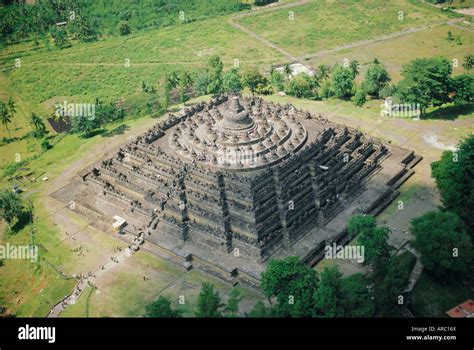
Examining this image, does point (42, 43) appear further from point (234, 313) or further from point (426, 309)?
point (426, 309)

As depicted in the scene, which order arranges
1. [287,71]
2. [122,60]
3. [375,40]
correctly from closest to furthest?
[287,71], [375,40], [122,60]

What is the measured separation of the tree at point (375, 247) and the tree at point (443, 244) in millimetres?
3528

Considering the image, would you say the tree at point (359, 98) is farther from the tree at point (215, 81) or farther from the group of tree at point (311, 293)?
the group of tree at point (311, 293)

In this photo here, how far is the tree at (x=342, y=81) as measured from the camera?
297ft

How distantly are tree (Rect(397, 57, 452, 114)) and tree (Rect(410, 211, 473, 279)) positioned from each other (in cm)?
3183

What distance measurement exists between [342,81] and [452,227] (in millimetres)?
43507

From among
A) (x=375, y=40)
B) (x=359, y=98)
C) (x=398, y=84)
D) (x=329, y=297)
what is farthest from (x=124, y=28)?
(x=329, y=297)

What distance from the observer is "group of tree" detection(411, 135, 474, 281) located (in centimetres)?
5166

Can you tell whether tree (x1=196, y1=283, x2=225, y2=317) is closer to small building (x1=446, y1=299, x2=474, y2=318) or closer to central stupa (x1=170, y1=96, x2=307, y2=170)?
→ central stupa (x1=170, y1=96, x2=307, y2=170)

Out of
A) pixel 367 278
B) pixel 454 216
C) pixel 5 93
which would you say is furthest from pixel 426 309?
pixel 5 93

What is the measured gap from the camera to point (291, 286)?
48156mm

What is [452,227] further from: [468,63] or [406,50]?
[406,50]

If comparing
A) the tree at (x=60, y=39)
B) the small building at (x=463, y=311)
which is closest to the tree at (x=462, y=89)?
the small building at (x=463, y=311)
